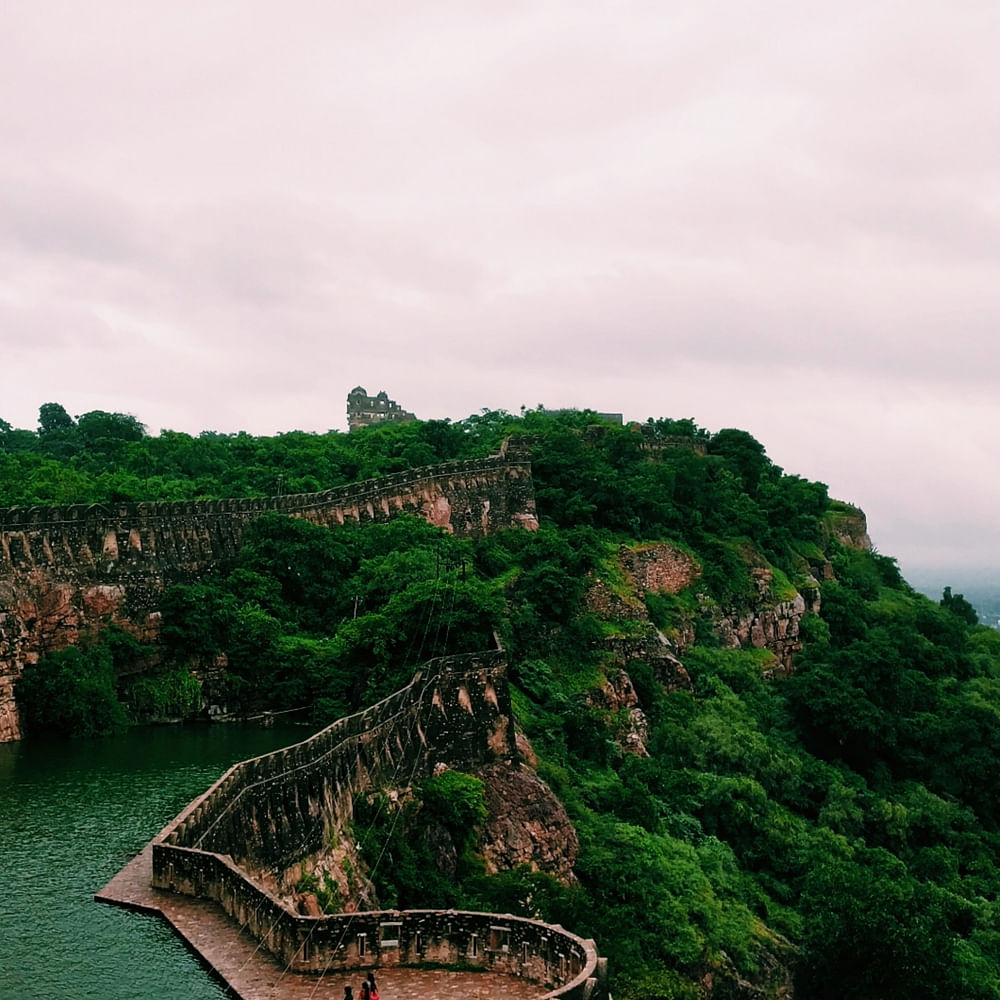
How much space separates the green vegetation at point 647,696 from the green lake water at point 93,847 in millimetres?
2958

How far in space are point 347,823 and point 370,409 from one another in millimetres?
93240

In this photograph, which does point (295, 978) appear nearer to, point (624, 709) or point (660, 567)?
point (624, 709)

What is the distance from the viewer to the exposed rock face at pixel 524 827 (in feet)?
101

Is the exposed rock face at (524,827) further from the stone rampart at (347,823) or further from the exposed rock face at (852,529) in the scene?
the exposed rock face at (852,529)

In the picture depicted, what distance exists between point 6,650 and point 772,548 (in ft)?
129

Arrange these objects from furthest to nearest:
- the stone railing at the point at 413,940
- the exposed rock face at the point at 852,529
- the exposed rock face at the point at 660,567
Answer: the exposed rock face at the point at 852,529 → the exposed rock face at the point at 660,567 → the stone railing at the point at 413,940

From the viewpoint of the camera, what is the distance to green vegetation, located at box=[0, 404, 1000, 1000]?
31953mm

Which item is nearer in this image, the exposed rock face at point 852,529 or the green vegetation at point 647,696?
the green vegetation at point 647,696

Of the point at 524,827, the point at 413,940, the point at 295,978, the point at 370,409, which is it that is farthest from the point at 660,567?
the point at 370,409

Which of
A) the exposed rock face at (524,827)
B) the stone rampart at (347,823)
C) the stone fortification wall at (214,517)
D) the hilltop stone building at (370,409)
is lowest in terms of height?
the exposed rock face at (524,827)

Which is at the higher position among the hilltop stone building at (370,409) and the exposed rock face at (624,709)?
the hilltop stone building at (370,409)

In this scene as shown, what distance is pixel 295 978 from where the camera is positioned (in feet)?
53.8

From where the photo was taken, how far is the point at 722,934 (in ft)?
109

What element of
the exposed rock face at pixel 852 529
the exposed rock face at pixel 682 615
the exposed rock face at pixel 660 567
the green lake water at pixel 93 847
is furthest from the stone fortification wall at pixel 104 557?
the exposed rock face at pixel 852 529
